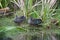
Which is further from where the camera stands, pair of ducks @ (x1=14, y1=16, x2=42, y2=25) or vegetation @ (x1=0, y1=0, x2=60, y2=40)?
pair of ducks @ (x1=14, y1=16, x2=42, y2=25)

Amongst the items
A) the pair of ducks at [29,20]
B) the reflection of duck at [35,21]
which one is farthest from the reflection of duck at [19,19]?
the reflection of duck at [35,21]

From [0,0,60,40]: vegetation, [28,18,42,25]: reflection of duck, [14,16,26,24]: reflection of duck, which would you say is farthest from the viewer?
[14,16,26,24]: reflection of duck

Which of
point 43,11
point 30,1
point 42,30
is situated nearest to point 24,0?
point 30,1

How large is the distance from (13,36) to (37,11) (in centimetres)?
141

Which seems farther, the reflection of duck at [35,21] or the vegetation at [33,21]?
the reflection of duck at [35,21]

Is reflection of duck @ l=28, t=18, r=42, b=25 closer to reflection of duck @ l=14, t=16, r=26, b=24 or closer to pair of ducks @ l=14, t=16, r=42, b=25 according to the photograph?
pair of ducks @ l=14, t=16, r=42, b=25

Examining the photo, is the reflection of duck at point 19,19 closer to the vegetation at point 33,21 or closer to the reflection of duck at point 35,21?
the vegetation at point 33,21

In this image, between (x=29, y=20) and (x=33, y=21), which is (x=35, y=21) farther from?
(x=29, y=20)

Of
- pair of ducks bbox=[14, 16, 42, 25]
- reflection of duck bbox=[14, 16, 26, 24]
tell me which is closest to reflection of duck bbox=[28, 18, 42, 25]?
pair of ducks bbox=[14, 16, 42, 25]

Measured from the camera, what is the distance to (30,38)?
524cm

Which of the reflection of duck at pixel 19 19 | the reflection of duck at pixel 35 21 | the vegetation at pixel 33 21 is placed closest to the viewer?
the vegetation at pixel 33 21

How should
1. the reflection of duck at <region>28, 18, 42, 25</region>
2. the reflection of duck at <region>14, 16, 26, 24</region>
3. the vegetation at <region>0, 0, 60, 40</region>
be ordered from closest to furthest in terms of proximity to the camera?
the vegetation at <region>0, 0, 60, 40</region>
the reflection of duck at <region>28, 18, 42, 25</region>
the reflection of duck at <region>14, 16, 26, 24</region>

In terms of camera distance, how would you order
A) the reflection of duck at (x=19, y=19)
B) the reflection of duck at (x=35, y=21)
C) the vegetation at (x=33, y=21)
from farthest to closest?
the reflection of duck at (x=19, y=19) < the reflection of duck at (x=35, y=21) < the vegetation at (x=33, y=21)

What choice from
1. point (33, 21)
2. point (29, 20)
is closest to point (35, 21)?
point (33, 21)
